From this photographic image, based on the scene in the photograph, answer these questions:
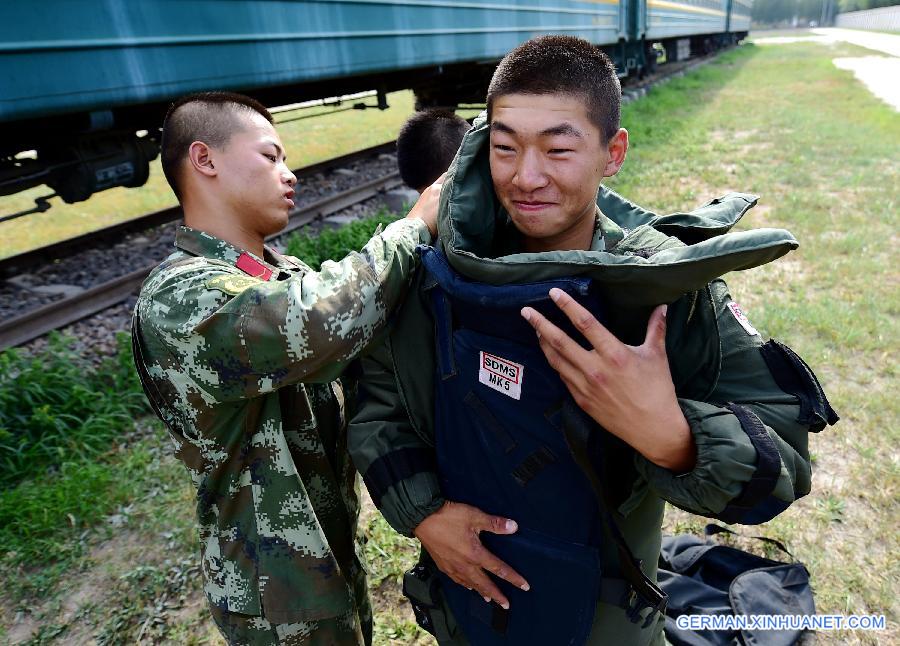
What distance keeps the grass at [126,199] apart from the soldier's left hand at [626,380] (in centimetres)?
707

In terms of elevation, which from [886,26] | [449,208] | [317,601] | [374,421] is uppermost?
[449,208]

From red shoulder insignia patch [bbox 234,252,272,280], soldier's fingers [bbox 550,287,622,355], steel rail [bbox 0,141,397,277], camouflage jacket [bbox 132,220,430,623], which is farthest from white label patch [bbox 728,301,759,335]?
steel rail [bbox 0,141,397,277]

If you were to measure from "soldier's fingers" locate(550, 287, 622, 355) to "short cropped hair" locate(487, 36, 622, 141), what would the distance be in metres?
0.52

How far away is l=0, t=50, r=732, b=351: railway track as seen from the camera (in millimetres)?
4402

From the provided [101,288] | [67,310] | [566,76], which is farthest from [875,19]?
[566,76]

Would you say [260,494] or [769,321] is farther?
[769,321]

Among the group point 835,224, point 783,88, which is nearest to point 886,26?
point 783,88

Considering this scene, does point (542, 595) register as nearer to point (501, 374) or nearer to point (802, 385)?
point (501, 374)

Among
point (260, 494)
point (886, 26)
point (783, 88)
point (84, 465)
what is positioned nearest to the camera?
point (260, 494)

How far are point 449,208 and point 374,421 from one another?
52 centimetres

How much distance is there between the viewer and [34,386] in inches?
143

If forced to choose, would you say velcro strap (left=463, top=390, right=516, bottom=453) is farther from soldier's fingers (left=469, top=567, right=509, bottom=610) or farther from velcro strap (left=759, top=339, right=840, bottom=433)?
velcro strap (left=759, top=339, right=840, bottom=433)

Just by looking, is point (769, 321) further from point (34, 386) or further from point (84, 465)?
point (34, 386)

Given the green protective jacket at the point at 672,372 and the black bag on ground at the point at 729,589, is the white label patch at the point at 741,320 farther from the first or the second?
the black bag on ground at the point at 729,589
